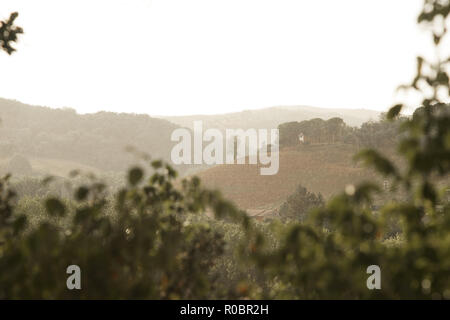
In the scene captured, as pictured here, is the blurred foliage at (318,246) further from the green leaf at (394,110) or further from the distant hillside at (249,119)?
the distant hillside at (249,119)

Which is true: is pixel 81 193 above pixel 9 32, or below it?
below

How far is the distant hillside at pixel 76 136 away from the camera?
300ft

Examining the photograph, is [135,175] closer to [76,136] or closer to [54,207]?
[54,207]

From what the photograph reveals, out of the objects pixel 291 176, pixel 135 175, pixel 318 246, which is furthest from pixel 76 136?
pixel 318 246

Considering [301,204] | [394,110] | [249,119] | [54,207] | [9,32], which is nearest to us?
[54,207]

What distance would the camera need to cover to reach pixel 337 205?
1.71m

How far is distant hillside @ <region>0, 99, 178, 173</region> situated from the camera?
91.3 meters

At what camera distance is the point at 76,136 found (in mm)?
99438

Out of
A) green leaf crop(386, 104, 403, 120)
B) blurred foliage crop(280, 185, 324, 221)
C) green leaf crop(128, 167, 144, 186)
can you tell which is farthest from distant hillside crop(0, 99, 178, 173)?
green leaf crop(386, 104, 403, 120)

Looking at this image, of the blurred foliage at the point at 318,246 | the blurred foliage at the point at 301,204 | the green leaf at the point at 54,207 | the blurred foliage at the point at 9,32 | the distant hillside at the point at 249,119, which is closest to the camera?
the blurred foliage at the point at 318,246

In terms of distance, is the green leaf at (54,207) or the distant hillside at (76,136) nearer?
the green leaf at (54,207)

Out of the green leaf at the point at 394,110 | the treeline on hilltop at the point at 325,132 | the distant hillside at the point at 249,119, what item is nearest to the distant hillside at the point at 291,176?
the treeline on hilltop at the point at 325,132
